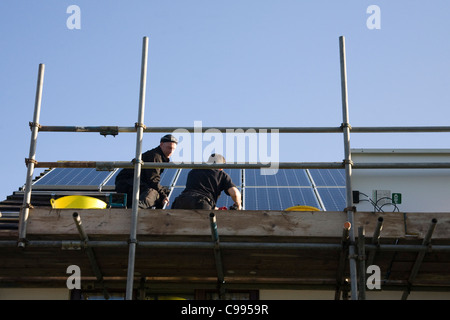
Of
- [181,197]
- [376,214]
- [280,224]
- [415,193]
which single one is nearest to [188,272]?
[181,197]

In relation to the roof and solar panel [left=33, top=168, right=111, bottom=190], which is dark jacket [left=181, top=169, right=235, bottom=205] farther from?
solar panel [left=33, top=168, right=111, bottom=190]

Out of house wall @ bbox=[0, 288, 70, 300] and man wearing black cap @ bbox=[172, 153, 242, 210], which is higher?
man wearing black cap @ bbox=[172, 153, 242, 210]

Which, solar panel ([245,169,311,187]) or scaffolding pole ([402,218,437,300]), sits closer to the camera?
scaffolding pole ([402,218,437,300])

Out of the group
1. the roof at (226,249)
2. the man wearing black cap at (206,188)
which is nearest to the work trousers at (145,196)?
the man wearing black cap at (206,188)

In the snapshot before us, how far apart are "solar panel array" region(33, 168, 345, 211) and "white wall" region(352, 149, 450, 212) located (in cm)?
54

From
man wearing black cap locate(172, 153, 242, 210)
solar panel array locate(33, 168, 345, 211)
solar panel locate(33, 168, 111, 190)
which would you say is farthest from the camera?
solar panel locate(33, 168, 111, 190)

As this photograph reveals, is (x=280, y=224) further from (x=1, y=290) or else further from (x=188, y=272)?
(x=1, y=290)

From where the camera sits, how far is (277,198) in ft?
41.5

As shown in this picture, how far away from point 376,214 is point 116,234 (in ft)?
9.84

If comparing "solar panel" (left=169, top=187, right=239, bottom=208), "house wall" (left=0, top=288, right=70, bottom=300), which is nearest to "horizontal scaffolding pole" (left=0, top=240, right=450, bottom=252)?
"house wall" (left=0, top=288, right=70, bottom=300)

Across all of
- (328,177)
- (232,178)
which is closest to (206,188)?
(232,178)

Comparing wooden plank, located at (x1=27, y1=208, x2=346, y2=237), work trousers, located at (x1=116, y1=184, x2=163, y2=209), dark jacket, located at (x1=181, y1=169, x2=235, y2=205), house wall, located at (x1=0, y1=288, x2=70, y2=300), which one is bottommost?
house wall, located at (x1=0, y1=288, x2=70, y2=300)

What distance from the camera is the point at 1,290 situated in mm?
10180

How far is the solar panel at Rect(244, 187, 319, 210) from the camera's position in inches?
476
